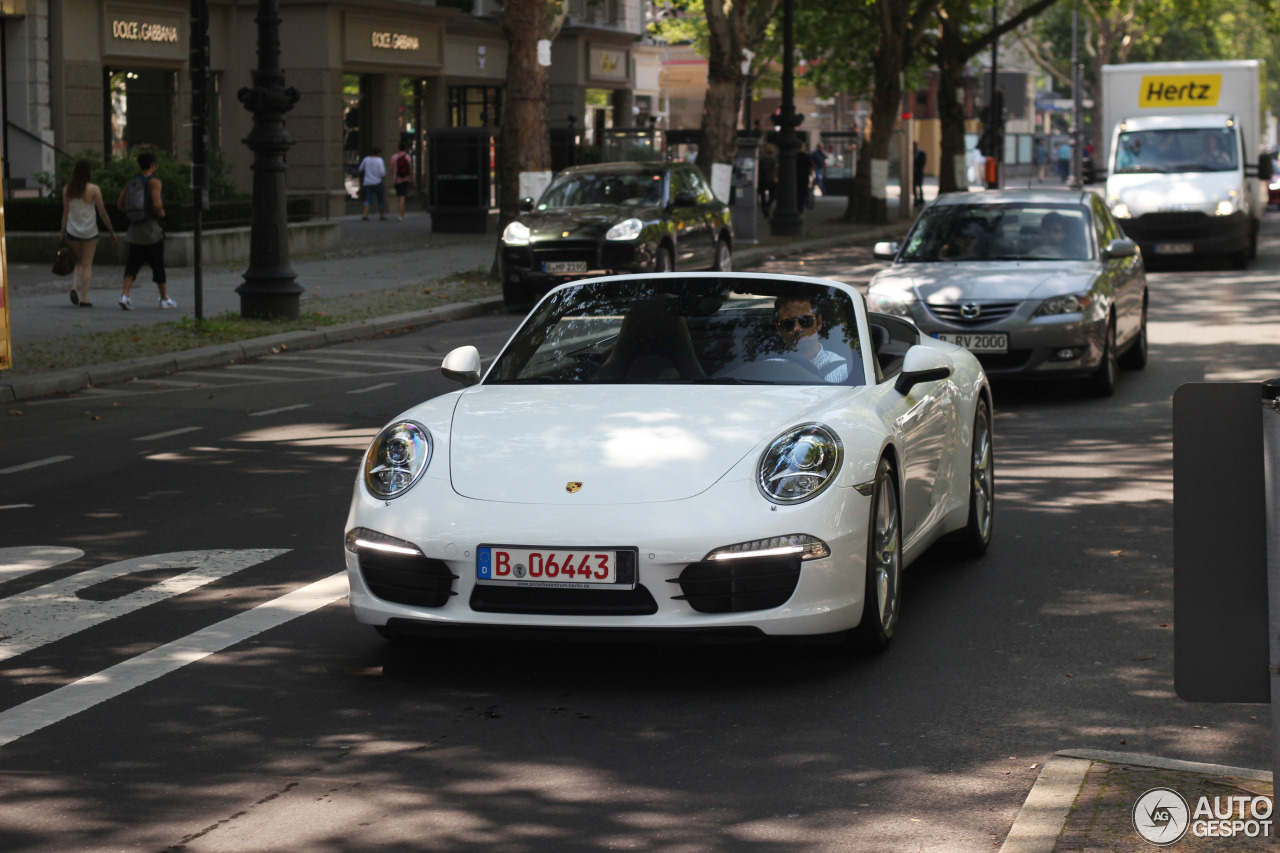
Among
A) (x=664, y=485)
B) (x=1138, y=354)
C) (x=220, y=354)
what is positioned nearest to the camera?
(x=664, y=485)

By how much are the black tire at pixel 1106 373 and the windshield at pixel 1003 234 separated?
2.33 ft

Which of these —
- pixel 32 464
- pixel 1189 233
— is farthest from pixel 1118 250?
pixel 1189 233

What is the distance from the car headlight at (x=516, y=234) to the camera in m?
22.3

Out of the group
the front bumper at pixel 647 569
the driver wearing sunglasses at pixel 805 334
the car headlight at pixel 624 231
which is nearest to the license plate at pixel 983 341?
the driver wearing sunglasses at pixel 805 334

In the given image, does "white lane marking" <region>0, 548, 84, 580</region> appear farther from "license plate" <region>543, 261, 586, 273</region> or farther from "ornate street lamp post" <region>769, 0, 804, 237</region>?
"ornate street lamp post" <region>769, 0, 804, 237</region>

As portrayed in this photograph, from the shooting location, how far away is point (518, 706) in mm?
5625

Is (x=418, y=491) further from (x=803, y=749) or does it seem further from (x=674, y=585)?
(x=803, y=749)

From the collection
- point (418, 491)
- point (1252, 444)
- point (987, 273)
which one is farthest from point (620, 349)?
point (987, 273)

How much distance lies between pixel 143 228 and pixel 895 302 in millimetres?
10372

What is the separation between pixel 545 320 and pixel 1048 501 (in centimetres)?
339

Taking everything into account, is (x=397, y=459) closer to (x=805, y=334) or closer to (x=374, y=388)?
(x=805, y=334)

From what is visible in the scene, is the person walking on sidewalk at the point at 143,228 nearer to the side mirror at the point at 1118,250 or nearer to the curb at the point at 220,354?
the curb at the point at 220,354

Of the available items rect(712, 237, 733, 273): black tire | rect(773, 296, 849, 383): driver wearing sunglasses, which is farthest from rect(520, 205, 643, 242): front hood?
rect(773, 296, 849, 383): driver wearing sunglasses

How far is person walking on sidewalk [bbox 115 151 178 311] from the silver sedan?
9.35 m
